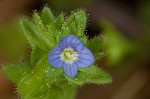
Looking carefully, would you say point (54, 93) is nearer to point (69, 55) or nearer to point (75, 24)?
point (69, 55)

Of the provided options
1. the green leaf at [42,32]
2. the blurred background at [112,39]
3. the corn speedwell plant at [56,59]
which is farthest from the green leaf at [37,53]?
the blurred background at [112,39]

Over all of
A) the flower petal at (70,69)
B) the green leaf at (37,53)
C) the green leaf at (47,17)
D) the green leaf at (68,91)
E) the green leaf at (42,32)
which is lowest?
the green leaf at (68,91)

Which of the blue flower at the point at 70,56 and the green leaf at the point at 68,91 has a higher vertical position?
the blue flower at the point at 70,56

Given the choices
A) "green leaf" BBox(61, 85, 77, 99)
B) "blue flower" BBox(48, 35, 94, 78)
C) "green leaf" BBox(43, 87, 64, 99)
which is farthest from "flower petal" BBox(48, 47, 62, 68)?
"green leaf" BBox(61, 85, 77, 99)

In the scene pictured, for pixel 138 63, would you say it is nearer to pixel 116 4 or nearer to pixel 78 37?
pixel 116 4

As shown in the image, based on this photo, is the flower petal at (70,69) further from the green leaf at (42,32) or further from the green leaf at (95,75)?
the green leaf at (42,32)

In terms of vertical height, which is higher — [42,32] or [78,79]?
[42,32]

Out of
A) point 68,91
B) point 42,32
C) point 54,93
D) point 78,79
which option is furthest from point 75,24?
point 68,91
